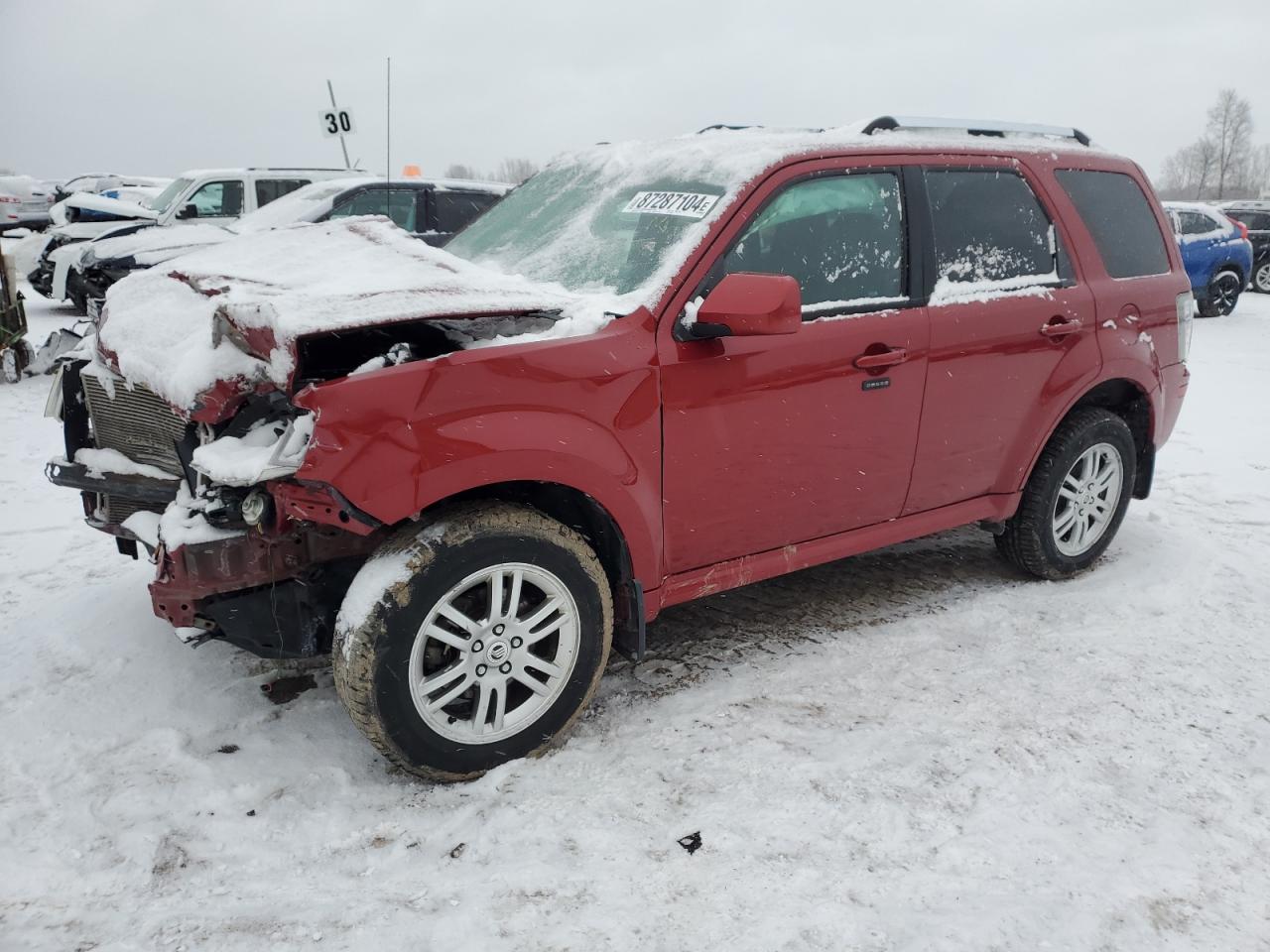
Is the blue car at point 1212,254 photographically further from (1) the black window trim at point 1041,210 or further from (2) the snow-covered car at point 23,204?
(2) the snow-covered car at point 23,204

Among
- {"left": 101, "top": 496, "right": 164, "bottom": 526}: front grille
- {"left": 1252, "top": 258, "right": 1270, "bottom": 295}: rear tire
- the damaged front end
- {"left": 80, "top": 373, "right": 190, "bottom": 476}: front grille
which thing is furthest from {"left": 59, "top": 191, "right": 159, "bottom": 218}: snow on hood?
{"left": 1252, "top": 258, "right": 1270, "bottom": 295}: rear tire

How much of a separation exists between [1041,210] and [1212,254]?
12469mm

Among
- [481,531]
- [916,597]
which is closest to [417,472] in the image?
[481,531]

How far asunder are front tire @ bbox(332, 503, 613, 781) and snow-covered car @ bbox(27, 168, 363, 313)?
31.7 feet

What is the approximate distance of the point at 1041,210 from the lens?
394 centimetres

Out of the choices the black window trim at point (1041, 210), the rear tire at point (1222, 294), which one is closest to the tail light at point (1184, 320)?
the black window trim at point (1041, 210)

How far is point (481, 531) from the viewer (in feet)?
8.80

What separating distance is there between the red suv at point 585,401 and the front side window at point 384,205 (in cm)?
591

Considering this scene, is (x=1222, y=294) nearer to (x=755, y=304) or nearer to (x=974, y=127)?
(x=974, y=127)

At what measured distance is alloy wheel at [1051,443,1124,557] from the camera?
167 inches

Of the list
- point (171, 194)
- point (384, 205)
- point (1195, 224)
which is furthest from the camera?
point (1195, 224)

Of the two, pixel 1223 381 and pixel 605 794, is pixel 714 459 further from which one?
pixel 1223 381

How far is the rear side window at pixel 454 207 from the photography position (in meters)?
10.0

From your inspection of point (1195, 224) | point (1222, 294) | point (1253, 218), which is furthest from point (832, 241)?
point (1253, 218)
